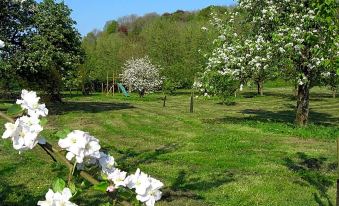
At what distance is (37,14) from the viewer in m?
27.4

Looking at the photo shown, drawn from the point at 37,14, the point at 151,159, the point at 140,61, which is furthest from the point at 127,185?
the point at 140,61

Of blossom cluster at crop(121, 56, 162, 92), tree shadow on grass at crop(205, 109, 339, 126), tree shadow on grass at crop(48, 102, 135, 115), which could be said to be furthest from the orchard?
blossom cluster at crop(121, 56, 162, 92)

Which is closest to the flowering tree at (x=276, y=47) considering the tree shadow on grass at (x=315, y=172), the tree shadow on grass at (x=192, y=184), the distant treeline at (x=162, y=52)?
the tree shadow on grass at (x=315, y=172)

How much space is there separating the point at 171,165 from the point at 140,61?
45.2 m

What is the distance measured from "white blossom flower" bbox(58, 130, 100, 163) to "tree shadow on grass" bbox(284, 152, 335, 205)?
27.7ft

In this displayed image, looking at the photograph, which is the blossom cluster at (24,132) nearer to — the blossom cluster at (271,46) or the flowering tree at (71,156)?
the flowering tree at (71,156)

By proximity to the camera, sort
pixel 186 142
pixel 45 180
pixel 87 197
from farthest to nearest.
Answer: pixel 186 142 < pixel 45 180 < pixel 87 197

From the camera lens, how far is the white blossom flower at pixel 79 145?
2383 mm

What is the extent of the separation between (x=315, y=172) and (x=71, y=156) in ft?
37.2

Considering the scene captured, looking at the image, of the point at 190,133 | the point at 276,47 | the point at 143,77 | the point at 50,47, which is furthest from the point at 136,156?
the point at 143,77

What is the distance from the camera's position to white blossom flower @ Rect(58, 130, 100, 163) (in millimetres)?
2383

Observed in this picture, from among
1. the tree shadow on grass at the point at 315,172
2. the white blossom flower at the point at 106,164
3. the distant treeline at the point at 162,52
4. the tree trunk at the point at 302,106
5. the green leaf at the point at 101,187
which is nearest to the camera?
the green leaf at the point at 101,187

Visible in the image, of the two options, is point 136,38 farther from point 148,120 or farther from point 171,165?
point 171,165

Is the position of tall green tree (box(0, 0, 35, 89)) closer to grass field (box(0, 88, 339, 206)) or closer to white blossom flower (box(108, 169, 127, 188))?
grass field (box(0, 88, 339, 206))
